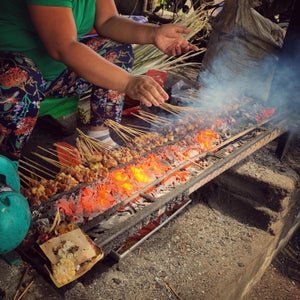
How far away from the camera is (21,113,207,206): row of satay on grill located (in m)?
1.84

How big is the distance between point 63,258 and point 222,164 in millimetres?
1313

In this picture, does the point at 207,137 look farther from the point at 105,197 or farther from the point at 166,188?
the point at 105,197

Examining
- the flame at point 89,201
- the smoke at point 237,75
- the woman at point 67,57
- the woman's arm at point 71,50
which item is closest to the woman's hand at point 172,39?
the woman at point 67,57

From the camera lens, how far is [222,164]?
7.77 feet

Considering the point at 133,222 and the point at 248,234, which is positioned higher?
the point at 133,222

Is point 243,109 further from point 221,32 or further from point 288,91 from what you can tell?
point 221,32

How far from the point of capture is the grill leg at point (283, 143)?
3.25 m

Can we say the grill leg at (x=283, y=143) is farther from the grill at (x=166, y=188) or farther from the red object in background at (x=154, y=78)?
the red object in background at (x=154, y=78)

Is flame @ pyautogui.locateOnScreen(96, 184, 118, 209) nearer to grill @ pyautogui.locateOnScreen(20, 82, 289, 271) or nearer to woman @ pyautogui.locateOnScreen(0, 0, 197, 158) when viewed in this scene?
grill @ pyautogui.locateOnScreen(20, 82, 289, 271)

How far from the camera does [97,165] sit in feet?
6.93

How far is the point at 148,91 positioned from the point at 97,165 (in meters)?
0.62

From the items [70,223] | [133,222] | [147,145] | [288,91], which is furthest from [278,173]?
[70,223]

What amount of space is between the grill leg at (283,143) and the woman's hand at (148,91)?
191 cm

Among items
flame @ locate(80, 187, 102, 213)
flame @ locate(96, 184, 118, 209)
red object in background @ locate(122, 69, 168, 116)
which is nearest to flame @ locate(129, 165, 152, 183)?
flame @ locate(96, 184, 118, 209)
